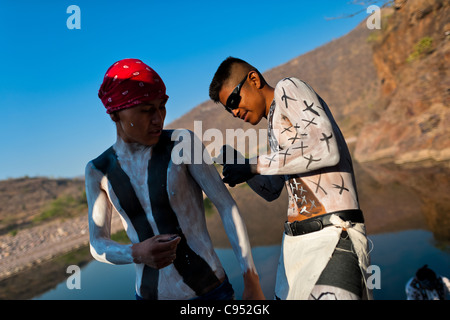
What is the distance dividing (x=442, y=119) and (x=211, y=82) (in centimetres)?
1808

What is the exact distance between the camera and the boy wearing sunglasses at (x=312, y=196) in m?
1.92

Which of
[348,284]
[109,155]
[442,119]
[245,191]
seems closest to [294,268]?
[348,284]

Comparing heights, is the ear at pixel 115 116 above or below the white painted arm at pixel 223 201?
above

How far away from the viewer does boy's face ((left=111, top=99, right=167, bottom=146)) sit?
72.4 inches

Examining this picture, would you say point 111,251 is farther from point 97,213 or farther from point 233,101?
point 233,101

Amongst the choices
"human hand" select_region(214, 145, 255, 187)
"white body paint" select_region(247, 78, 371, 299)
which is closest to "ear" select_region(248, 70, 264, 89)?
"white body paint" select_region(247, 78, 371, 299)

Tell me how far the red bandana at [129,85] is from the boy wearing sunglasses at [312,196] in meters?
0.62

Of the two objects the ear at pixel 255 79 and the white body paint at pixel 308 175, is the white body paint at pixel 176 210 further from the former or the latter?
the ear at pixel 255 79

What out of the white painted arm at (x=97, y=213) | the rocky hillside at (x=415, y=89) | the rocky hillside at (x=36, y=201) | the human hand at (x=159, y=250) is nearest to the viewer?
the human hand at (x=159, y=250)

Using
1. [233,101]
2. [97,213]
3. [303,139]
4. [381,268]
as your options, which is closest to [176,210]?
[97,213]

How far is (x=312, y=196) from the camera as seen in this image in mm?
2111

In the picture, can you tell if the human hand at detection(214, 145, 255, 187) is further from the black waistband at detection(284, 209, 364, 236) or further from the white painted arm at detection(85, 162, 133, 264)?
the white painted arm at detection(85, 162, 133, 264)
